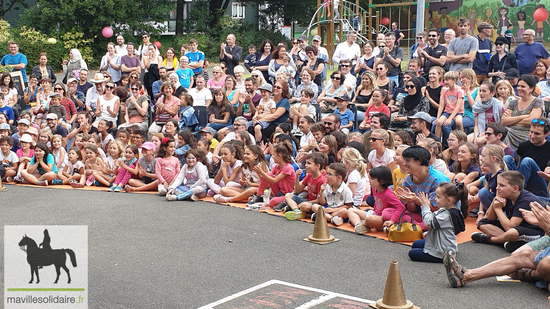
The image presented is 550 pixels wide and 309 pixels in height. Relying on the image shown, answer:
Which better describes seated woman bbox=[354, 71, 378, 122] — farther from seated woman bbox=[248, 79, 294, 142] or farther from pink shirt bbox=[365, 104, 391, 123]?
seated woman bbox=[248, 79, 294, 142]

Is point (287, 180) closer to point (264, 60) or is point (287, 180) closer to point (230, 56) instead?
point (264, 60)

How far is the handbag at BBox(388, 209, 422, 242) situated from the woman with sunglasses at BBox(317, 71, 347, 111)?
5.38 m

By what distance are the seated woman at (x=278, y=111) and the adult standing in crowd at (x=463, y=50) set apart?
372 cm

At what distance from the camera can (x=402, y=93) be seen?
12664mm

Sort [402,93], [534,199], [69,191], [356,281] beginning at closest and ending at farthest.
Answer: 1. [356,281]
2. [534,199]
3. [69,191]
4. [402,93]

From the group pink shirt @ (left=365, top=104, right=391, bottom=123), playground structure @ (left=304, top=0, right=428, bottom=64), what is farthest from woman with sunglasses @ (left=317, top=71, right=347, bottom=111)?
playground structure @ (left=304, top=0, right=428, bottom=64)

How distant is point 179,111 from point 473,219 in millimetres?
7287

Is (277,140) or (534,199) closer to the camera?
(534,199)

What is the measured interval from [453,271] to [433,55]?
354 inches

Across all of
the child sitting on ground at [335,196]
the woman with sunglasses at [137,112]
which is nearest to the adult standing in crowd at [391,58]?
the woman with sunglasses at [137,112]

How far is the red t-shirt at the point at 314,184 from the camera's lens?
9609 millimetres

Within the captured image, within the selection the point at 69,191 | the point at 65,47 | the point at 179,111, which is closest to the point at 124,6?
the point at 65,47

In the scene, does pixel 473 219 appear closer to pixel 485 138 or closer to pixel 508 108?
pixel 485 138
